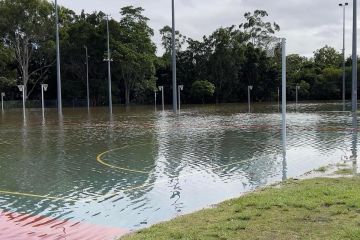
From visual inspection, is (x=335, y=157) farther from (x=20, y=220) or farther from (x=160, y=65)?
(x=160, y=65)

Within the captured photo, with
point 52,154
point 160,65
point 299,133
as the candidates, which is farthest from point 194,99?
point 52,154

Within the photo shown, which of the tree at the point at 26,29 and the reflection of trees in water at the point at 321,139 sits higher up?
the tree at the point at 26,29

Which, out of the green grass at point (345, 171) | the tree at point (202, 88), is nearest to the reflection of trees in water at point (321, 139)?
the green grass at point (345, 171)

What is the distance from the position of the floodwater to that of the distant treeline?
47166mm

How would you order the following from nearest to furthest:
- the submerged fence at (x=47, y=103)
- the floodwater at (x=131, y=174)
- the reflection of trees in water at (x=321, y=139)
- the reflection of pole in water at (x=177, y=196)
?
the floodwater at (x=131, y=174)
the reflection of pole in water at (x=177, y=196)
the reflection of trees in water at (x=321, y=139)
the submerged fence at (x=47, y=103)

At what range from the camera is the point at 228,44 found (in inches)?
2913

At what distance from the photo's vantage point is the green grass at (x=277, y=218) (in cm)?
510

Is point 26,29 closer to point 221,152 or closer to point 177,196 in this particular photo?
point 221,152

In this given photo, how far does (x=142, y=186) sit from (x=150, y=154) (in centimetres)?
459

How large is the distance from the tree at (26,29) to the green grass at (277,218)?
2316 inches

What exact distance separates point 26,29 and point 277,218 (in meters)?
61.7

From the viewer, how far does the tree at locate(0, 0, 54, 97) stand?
60.5m

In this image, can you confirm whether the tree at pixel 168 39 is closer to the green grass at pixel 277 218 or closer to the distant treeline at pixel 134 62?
the distant treeline at pixel 134 62

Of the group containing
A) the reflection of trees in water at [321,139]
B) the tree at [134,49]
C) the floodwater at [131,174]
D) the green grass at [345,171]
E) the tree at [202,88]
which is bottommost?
the floodwater at [131,174]
